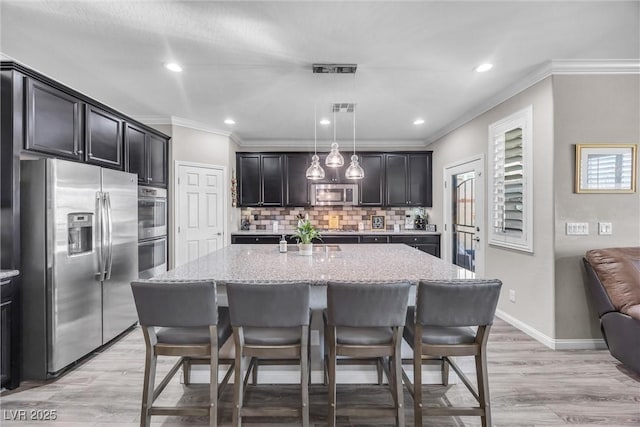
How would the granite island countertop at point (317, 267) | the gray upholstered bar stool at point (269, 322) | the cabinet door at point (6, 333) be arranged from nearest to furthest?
the gray upholstered bar stool at point (269, 322) → the granite island countertop at point (317, 267) → the cabinet door at point (6, 333)

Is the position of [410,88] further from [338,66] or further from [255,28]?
[255,28]

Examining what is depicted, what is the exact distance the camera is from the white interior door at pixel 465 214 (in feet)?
13.3

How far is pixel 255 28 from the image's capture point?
223 cm

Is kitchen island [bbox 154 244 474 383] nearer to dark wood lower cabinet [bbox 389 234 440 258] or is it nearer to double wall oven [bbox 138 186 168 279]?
double wall oven [bbox 138 186 168 279]

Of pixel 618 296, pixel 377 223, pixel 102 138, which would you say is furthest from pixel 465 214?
pixel 102 138

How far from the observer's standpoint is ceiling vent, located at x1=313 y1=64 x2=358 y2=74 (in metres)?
2.75

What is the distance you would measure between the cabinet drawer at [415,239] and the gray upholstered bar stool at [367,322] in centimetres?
372

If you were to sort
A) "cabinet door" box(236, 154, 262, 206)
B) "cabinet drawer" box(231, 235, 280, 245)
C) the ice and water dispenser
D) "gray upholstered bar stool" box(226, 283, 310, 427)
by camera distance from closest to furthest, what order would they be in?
"gray upholstered bar stool" box(226, 283, 310, 427), the ice and water dispenser, "cabinet drawer" box(231, 235, 280, 245), "cabinet door" box(236, 154, 262, 206)

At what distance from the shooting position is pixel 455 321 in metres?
1.67

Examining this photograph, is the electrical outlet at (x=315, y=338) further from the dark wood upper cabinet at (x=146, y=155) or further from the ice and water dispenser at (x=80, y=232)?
the dark wood upper cabinet at (x=146, y=155)

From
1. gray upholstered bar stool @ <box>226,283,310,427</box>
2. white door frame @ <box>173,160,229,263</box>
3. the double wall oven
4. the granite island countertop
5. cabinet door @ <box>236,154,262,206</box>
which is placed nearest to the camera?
gray upholstered bar stool @ <box>226,283,310,427</box>

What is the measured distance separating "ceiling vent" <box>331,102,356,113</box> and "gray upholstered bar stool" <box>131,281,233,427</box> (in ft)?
9.09

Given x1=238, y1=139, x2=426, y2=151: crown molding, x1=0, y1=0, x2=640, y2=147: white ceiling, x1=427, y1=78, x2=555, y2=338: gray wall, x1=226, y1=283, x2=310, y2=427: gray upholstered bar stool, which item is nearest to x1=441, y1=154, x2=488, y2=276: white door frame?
x1=427, y1=78, x2=555, y2=338: gray wall

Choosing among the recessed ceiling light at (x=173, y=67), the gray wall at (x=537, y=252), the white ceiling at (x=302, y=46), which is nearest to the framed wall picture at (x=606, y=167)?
the gray wall at (x=537, y=252)
